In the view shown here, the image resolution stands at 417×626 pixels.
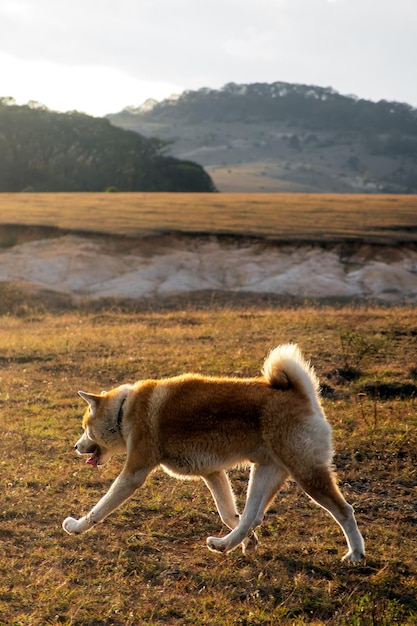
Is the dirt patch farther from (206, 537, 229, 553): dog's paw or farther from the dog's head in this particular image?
(206, 537, 229, 553): dog's paw

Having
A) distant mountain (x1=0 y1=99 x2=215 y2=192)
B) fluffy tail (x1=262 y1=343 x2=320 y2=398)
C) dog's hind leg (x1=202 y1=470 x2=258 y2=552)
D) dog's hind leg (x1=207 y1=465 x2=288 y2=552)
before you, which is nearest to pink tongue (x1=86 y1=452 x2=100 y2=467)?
dog's hind leg (x1=202 y1=470 x2=258 y2=552)

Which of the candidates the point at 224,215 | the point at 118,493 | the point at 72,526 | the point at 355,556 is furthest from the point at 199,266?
the point at 355,556

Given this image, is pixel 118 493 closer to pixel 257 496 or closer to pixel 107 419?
pixel 107 419

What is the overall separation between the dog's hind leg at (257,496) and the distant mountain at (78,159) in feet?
210

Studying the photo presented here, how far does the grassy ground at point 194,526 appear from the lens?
5.57 meters

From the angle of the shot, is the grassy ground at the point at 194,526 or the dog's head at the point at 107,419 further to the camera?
the dog's head at the point at 107,419

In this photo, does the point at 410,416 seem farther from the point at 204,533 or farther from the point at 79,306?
the point at 79,306

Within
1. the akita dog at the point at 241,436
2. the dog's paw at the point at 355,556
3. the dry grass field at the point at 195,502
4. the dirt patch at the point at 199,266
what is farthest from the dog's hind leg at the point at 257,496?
the dirt patch at the point at 199,266

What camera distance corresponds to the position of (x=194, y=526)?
23.2ft

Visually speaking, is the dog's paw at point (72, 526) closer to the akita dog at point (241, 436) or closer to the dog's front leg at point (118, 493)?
the akita dog at point (241, 436)

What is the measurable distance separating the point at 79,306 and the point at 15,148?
5702 cm

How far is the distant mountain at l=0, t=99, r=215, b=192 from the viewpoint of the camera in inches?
2817

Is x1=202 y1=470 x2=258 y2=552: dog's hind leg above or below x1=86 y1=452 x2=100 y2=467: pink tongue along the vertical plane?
below

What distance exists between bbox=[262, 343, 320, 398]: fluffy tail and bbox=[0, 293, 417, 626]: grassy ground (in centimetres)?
148
